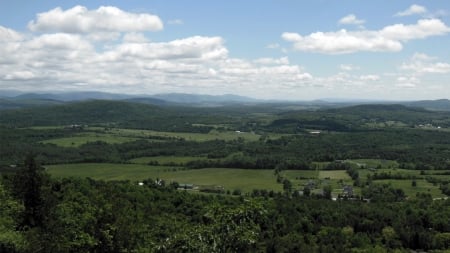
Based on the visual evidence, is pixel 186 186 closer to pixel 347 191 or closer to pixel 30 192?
pixel 347 191

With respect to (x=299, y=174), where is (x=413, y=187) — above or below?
above

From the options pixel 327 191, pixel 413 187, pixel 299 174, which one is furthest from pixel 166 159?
pixel 413 187

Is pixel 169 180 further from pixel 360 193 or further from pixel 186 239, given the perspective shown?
pixel 186 239

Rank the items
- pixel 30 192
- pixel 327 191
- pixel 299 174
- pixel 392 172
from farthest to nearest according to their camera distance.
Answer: pixel 299 174 → pixel 392 172 → pixel 327 191 → pixel 30 192

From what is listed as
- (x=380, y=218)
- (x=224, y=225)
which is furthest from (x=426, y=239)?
(x=224, y=225)

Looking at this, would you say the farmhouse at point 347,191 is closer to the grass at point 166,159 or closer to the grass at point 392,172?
the grass at point 392,172

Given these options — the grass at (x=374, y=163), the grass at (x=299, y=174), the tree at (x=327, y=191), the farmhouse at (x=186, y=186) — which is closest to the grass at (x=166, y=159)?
the grass at (x=299, y=174)

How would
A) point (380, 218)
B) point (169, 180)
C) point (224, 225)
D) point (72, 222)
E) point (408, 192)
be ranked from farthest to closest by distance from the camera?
point (169, 180) < point (408, 192) < point (380, 218) < point (72, 222) < point (224, 225)

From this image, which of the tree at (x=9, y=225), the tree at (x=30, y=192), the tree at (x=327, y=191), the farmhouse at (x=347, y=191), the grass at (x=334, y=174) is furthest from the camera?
the grass at (x=334, y=174)
